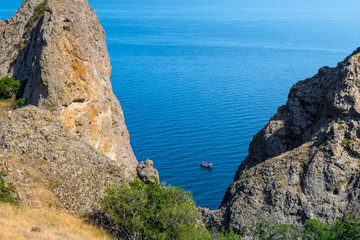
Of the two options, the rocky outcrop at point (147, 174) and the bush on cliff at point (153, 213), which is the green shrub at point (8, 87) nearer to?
the rocky outcrop at point (147, 174)

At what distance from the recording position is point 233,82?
361 feet

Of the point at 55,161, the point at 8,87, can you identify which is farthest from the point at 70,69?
the point at 55,161

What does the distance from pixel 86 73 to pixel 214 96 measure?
2455 inches

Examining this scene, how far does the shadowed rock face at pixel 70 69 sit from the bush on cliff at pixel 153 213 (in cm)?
1056

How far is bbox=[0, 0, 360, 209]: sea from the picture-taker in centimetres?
6721

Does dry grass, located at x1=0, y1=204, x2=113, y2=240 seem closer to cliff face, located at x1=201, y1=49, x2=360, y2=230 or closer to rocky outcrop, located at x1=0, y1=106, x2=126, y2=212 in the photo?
rocky outcrop, located at x1=0, y1=106, x2=126, y2=212

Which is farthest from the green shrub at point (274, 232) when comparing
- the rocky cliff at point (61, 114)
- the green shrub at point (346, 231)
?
the rocky cliff at point (61, 114)

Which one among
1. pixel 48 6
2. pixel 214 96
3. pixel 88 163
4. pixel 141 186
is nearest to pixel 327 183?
pixel 141 186

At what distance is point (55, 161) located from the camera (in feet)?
81.6

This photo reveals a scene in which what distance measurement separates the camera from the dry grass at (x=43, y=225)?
17141mm

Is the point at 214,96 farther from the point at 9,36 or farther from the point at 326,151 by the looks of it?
the point at 326,151

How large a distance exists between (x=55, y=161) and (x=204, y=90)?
79.7 meters

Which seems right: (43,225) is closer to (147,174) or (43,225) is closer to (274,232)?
(274,232)

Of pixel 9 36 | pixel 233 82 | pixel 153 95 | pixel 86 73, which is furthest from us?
pixel 233 82
